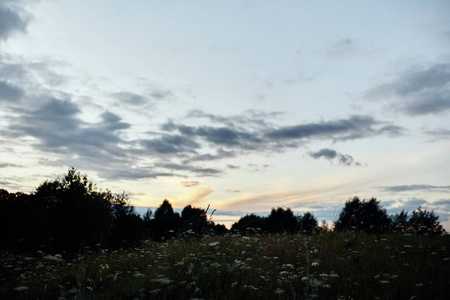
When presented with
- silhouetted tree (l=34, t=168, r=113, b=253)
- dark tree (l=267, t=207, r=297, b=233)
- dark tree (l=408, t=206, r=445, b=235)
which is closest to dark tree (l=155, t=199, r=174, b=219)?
dark tree (l=267, t=207, r=297, b=233)

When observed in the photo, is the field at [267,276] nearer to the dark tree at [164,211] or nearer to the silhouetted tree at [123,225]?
the silhouetted tree at [123,225]

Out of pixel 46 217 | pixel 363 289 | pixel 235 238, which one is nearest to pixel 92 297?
pixel 363 289

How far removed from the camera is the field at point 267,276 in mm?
5418

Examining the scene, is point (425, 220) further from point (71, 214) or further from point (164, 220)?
point (164, 220)

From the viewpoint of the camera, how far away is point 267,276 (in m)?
6.18

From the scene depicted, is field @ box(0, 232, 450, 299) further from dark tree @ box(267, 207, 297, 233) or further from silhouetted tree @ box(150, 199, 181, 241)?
silhouetted tree @ box(150, 199, 181, 241)

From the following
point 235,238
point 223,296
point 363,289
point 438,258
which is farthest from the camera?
point 235,238

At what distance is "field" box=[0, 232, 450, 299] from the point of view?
5.42m

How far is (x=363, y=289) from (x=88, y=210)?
96.5 ft

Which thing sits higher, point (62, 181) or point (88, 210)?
point (62, 181)

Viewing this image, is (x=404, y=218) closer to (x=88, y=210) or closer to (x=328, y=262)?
(x=328, y=262)

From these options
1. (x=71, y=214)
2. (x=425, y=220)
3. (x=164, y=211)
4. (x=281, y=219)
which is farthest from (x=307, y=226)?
(x=164, y=211)

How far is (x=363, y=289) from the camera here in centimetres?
579

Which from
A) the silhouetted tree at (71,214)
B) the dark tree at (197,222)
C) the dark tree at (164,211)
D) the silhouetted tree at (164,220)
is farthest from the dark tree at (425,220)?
the dark tree at (164,211)
